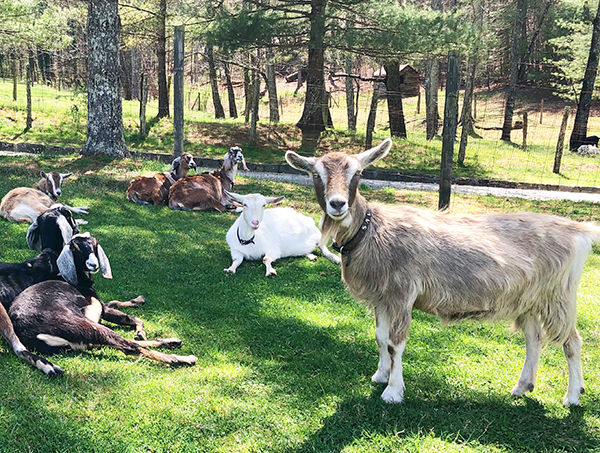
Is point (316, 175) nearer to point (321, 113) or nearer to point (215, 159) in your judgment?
point (215, 159)

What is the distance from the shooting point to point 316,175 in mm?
3939

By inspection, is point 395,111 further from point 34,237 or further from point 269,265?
point 34,237

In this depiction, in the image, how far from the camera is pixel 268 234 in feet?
24.4

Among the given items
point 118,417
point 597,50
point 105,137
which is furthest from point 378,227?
point 597,50

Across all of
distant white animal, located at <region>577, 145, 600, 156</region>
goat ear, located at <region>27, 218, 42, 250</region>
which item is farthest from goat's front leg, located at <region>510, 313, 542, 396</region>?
distant white animal, located at <region>577, 145, 600, 156</region>

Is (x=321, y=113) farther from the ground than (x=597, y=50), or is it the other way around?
(x=597, y=50)

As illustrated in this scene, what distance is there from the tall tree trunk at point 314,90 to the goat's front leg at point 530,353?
1271cm

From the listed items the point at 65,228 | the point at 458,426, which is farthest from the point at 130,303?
the point at 458,426

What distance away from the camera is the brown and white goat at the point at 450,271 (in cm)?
393

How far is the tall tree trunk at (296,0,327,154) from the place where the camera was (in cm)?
1622

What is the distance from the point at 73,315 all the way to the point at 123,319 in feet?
1.81

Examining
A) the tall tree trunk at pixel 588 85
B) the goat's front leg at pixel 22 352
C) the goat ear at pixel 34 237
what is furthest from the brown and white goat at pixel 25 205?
the tall tree trunk at pixel 588 85

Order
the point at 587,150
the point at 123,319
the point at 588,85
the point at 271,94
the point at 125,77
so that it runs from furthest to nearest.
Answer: the point at 125,77 < the point at 271,94 < the point at 587,150 < the point at 588,85 < the point at 123,319

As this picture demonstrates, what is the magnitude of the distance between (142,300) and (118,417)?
1930mm
